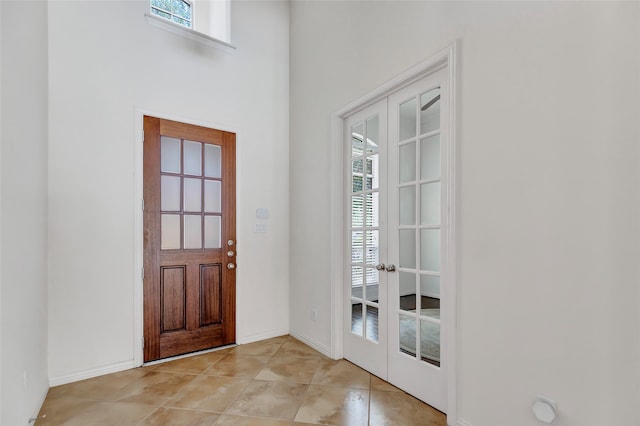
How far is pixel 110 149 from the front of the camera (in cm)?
268

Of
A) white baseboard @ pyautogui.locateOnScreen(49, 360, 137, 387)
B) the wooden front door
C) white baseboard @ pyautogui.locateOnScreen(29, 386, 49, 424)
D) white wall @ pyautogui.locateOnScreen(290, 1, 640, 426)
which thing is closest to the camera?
white wall @ pyautogui.locateOnScreen(290, 1, 640, 426)

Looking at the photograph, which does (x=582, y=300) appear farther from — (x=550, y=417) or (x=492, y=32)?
(x=492, y=32)

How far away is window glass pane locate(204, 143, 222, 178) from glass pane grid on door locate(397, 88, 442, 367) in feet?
6.07

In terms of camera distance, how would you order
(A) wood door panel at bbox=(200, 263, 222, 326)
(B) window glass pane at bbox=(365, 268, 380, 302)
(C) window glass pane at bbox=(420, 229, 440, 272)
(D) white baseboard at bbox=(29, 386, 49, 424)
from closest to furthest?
(D) white baseboard at bbox=(29, 386, 49, 424) → (C) window glass pane at bbox=(420, 229, 440, 272) → (B) window glass pane at bbox=(365, 268, 380, 302) → (A) wood door panel at bbox=(200, 263, 222, 326)

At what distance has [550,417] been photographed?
Result: 4.67 feet

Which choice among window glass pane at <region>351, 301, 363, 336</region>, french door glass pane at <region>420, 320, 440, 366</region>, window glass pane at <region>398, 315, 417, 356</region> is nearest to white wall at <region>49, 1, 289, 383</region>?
window glass pane at <region>351, 301, 363, 336</region>

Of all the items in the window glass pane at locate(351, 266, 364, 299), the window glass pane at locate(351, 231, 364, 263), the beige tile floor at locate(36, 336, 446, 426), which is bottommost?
the beige tile floor at locate(36, 336, 446, 426)

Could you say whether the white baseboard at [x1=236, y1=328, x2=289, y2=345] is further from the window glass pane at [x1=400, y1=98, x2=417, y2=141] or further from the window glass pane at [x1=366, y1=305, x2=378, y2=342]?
the window glass pane at [x1=400, y1=98, x2=417, y2=141]

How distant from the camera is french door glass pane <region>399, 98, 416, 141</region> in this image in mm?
2291

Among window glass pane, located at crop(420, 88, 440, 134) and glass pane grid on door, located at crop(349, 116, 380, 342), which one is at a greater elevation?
window glass pane, located at crop(420, 88, 440, 134)

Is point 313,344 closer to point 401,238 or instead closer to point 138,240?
point 401,238

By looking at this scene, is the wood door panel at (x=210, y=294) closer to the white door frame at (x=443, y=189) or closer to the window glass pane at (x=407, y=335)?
the white door frame at (x=443, y=189)

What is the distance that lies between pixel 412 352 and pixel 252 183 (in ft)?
7.36

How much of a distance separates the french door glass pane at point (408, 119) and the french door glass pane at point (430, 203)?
41 cm
